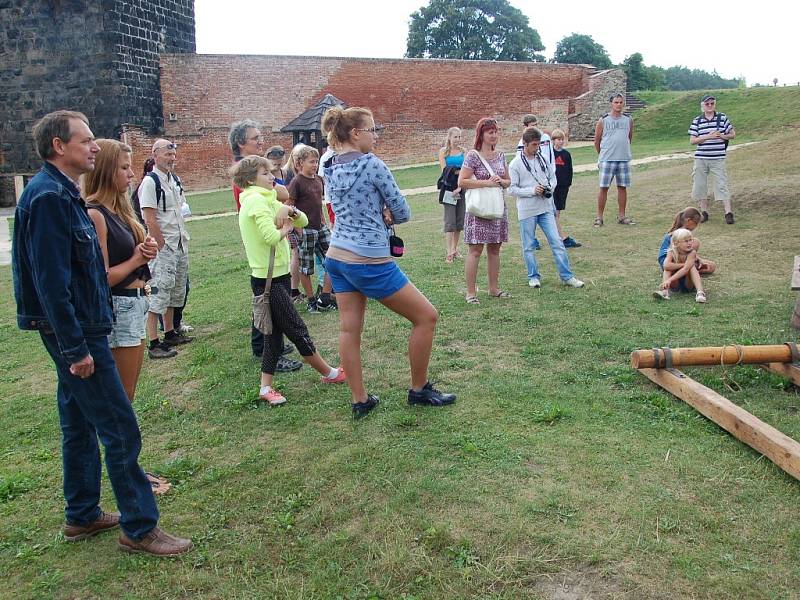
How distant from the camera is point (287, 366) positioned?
18.1 ft

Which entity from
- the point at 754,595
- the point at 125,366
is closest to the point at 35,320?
the point at 125,366

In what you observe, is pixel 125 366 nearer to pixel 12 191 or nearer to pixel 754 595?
pixel 754 595

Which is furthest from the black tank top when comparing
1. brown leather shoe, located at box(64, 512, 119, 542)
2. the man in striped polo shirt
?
the man in striped polo shirt

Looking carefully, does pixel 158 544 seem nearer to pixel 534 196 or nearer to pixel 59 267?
pixel 59 267

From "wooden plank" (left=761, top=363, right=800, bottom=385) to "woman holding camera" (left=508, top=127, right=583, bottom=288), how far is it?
8.98 ft

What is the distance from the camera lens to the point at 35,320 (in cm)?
306

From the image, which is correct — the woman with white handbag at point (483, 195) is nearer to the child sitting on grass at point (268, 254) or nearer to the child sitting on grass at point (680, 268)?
the child sitting on grass at point (680, 268)

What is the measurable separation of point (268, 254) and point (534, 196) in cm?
320

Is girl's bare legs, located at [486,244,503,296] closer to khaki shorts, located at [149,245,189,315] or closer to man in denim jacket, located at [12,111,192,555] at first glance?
khaki shorts, located at [149,245,189,315]

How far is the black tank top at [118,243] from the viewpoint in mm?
3572

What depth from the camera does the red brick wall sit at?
2747 cm

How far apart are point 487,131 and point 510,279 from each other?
1.90 m

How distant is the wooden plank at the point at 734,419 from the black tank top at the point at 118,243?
10.3 ft

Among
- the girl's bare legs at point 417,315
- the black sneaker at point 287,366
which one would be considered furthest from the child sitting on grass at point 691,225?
the black sneaker at point 287,366
